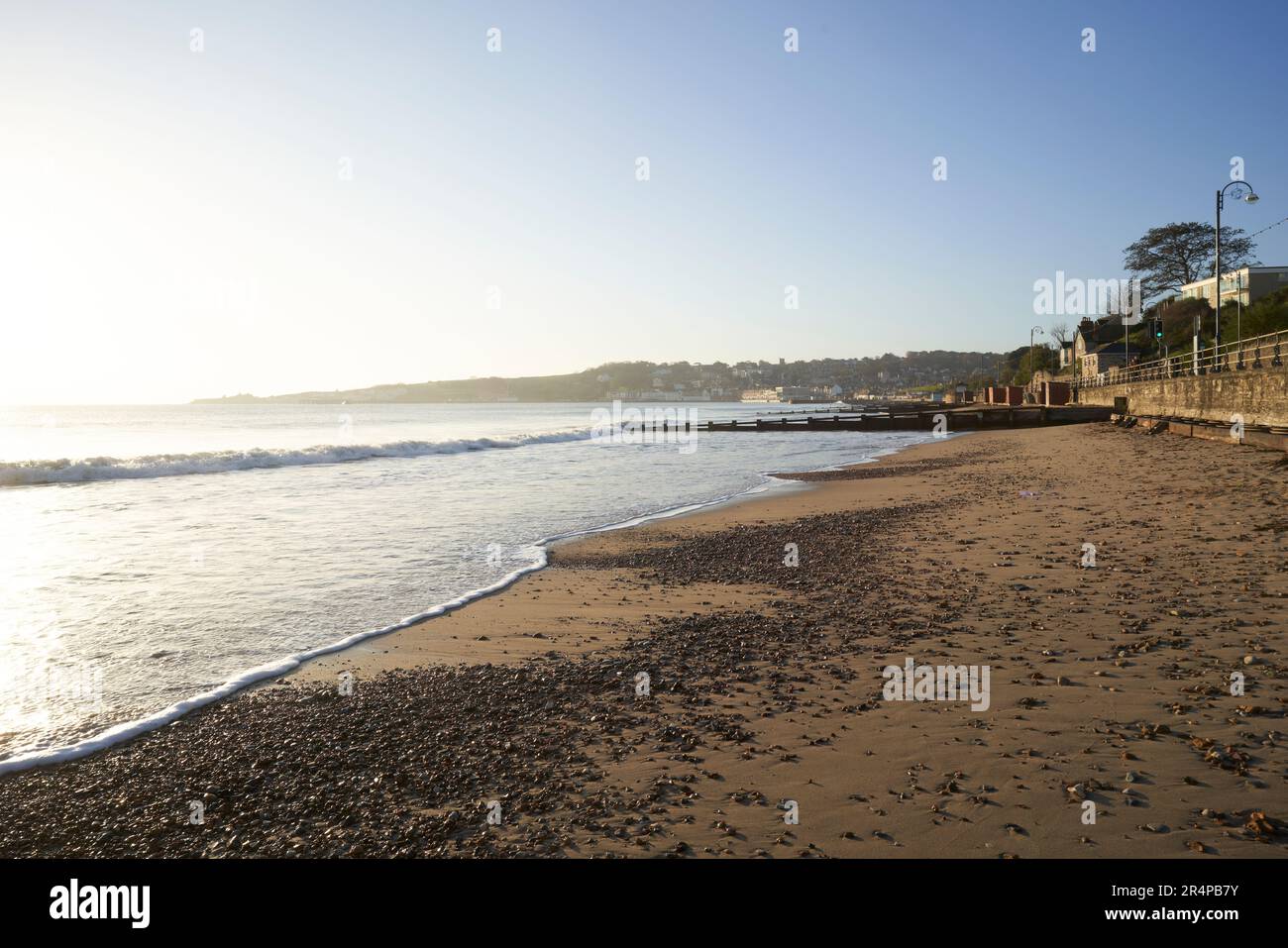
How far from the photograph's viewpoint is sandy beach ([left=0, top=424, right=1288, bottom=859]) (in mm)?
4219

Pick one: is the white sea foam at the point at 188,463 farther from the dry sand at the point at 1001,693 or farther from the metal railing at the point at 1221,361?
the metal railing at the point at 1221,361

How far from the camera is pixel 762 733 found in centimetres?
557

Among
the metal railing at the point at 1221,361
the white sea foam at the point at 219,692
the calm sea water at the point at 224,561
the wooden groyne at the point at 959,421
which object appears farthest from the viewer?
the wooden groyne at the point at 959,421

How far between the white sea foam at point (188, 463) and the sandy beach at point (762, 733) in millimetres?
33871

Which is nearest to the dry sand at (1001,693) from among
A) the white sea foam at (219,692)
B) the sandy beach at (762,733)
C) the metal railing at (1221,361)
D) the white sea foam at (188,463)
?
the sandy beach at (762,733)

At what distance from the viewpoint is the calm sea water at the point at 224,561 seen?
24.1ft

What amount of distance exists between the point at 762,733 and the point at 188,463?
42620 millimetres

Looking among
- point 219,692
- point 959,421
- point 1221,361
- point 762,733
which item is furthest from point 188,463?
point 959,421

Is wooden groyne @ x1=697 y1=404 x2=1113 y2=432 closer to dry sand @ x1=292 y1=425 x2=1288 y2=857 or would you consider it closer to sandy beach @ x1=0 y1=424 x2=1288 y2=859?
dry sand @ x1=292 y1=425 x2=1288 y2=857

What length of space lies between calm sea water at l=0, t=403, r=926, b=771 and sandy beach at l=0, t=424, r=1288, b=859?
1.04 meters

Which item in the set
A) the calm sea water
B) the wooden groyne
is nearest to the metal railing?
the wooden groyne

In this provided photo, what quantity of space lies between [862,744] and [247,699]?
536 cm

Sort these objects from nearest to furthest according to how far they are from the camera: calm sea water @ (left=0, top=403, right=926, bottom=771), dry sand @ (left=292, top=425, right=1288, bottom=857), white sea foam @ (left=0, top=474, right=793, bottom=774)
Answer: dry sand @ (left=292, top=425, right=1288, bottom=857)
white sea foam @ (left=0, top=474, right=793, bottom=774)
calm sea water @ (left=0, top=403, right=926, bottom=771)

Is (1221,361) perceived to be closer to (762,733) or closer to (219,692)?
(762,733)
